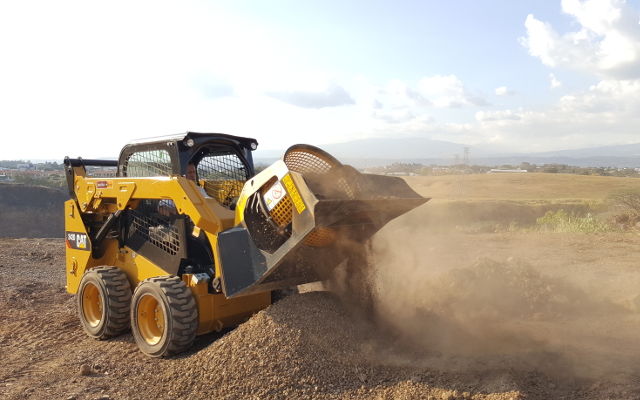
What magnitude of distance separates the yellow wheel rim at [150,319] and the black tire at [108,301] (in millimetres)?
635

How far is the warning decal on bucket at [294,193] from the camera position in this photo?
428 cm

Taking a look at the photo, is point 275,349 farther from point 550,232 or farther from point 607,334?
point 550,232

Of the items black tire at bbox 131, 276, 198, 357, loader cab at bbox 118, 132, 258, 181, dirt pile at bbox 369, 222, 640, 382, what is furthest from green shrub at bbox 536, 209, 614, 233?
black tire at bbox 131, 276, 198, 357

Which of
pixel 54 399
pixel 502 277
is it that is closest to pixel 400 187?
pixel 502 277

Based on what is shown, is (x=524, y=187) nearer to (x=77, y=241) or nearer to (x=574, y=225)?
(x=574, y=225)

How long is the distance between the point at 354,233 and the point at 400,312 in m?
1.01

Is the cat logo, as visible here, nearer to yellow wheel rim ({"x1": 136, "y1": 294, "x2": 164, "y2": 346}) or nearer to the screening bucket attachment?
yellow wheel rim ({"x1": 136, "y1": 294, "x2": 164, "y2": 346})

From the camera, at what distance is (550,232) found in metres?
13.6

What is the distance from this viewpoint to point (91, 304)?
6469 millimetres

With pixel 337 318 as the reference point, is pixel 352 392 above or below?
below

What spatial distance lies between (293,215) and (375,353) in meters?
1.44

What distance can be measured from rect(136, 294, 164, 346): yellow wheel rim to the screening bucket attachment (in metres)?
1.06

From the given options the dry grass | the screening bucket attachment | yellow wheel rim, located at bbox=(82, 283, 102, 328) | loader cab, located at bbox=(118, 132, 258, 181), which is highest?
loader cab, located at bbox=(118, 132, 258, 181)

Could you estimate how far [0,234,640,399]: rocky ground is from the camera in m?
3.97
